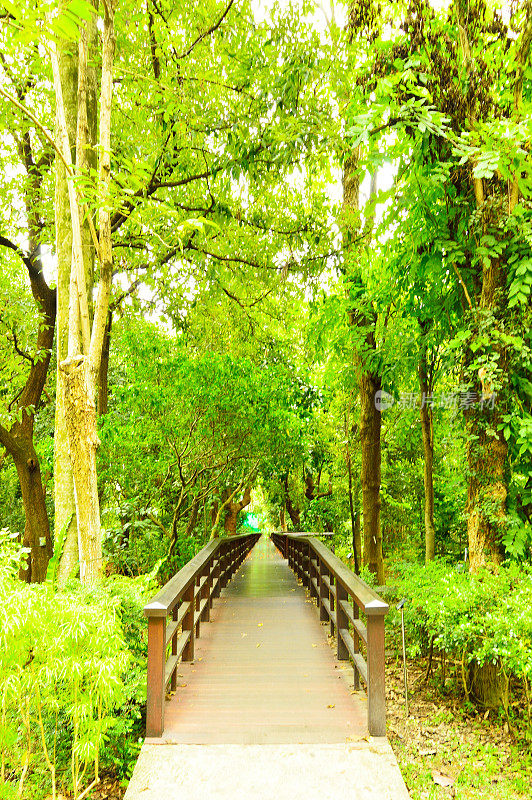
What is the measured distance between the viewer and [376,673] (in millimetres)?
4039

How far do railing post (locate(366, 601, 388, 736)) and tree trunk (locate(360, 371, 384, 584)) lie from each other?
18.9 ft

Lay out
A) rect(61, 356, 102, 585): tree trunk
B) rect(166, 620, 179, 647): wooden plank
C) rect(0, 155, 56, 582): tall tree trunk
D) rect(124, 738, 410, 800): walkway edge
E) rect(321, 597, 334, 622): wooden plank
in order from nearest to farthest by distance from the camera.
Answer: rect(124, 738, 410, 800): walkway edge → rect(166, 620, 179, 647): wooden plank → rect(61, 356, 102, 585): tree trunk → rect(321, 597, 334, 622): wooden plank → rect(0, 155, 56, 582): tall tree trunk

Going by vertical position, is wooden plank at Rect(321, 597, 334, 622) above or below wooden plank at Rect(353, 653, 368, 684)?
below

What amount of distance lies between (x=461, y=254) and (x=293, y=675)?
4.77 m

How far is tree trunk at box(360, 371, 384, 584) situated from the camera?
9.77 meters

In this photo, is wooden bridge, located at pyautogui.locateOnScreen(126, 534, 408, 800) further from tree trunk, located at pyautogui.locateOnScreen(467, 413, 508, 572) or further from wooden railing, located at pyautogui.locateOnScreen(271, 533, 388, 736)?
tree trunk, located at pyautogui.locateOnScreen(467, 413, 508, 572)

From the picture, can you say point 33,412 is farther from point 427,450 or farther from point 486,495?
point 486,495

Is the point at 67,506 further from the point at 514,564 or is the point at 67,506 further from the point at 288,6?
the point at 288,6

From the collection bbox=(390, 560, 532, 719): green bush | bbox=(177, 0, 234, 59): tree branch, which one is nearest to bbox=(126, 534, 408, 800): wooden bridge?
bbox=(390, 560, 532, 719): green bush

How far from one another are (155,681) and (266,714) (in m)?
1.04

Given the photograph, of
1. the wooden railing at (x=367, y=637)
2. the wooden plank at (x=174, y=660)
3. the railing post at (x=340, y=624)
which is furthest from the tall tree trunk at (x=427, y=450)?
the wooden plank at (x=174, y=660)

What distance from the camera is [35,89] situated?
982cm

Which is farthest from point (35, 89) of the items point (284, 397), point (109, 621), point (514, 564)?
point (514, 564)

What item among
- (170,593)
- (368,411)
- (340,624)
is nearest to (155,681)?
(170,593)
